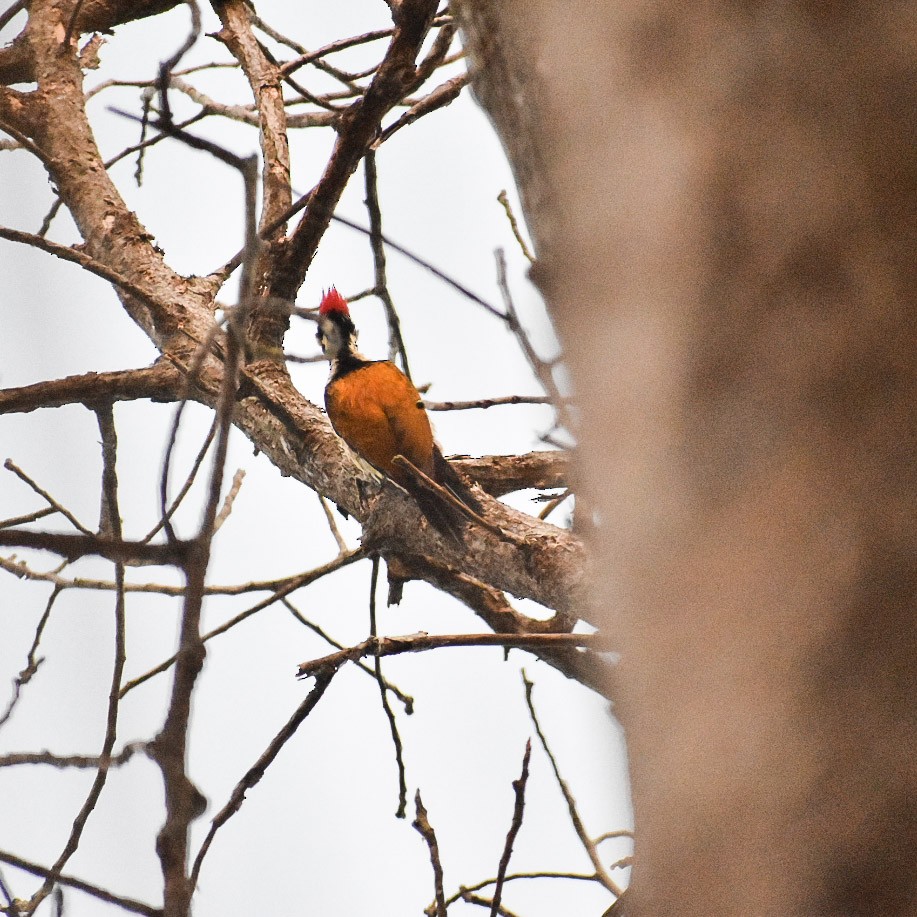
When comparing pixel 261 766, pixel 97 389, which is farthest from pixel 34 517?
pixel 261 766

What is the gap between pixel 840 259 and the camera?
1.25 ft

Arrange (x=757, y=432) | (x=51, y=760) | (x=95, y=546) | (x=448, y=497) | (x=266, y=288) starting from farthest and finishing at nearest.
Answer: (x=266, y=288)
(x=448, y=497)
(x=51, y=760)
(x=95, y=546)
(x=757, y=432)

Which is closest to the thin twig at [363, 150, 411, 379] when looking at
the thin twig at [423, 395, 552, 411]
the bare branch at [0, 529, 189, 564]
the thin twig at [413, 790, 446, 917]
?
the thin twig at [423, 395, 552, 411]

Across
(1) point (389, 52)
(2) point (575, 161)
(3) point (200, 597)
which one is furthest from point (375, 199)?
(2) point (575, 161)

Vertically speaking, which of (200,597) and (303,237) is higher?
(303,237)

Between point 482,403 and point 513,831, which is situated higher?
point 482,403

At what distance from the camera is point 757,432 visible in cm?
39

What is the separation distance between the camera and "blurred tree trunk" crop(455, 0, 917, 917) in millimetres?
350

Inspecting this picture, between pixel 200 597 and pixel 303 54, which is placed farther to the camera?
pixel 303 54

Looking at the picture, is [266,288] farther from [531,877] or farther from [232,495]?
[531,877]

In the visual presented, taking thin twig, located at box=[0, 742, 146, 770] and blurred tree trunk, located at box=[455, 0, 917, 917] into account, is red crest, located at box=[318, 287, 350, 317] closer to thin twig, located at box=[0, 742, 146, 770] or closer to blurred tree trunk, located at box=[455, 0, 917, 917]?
thin twig, located at box=[0, 742, 146, 770]

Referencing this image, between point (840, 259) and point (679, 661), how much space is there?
166 millimetres

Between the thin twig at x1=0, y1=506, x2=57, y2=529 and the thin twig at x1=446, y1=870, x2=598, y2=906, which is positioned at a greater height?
the thin twig at x1=0, y1=506, x2=57, y2=529

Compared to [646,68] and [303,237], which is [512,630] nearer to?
[303,237]
